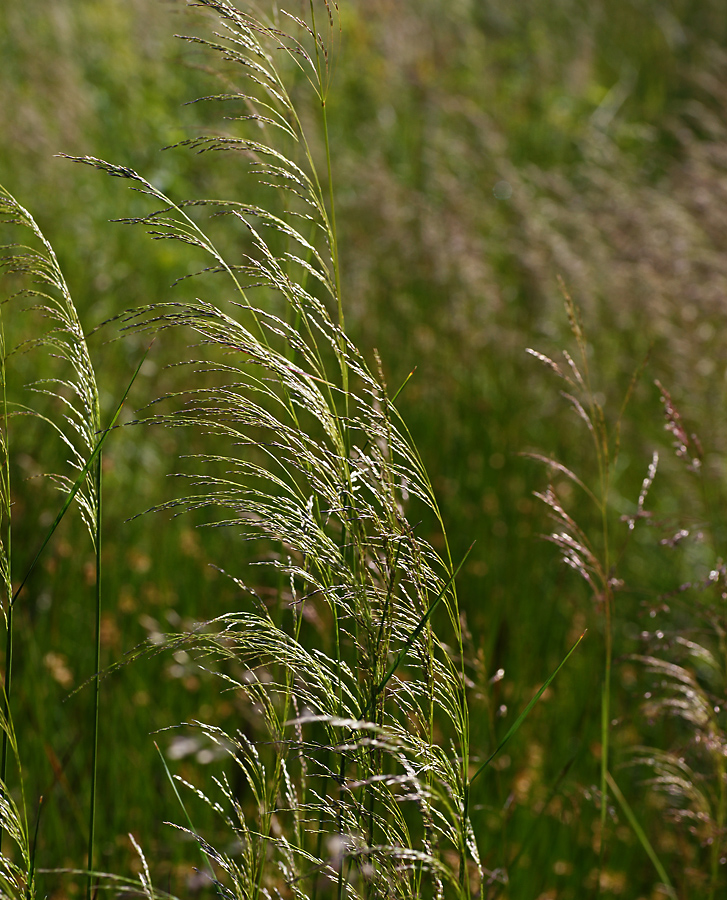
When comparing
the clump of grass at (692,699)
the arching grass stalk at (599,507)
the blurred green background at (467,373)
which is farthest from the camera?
the blurred green background at (467,373)

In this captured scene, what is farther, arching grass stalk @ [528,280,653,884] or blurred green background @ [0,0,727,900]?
blurred green background @ [0,0,727,900]

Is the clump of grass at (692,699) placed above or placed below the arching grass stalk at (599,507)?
below

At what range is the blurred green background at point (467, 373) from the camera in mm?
2041

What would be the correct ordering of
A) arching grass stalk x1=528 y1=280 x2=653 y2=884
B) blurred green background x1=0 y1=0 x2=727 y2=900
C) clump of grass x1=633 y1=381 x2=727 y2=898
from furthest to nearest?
blurred green background x1=0 y1=0 x2=727 y2=900, clump of grass x1=633 y1=381 x2=727 y2=898, arching grass stalk x1=528 y1=280 x2=653 y2=884

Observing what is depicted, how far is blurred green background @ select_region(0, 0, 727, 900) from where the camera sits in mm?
2041

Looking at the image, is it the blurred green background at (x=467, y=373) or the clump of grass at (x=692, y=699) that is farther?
the blurred green background at (x=467, y=373)

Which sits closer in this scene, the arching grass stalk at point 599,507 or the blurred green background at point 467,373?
the arching grass stalk at point 599,507

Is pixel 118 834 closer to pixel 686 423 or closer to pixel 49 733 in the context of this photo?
pixel 49 733

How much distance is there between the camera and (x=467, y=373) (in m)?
4.17

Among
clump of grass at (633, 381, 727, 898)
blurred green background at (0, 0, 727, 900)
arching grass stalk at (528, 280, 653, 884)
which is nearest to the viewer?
arching grass stalk at (528, 280, 653, 884)

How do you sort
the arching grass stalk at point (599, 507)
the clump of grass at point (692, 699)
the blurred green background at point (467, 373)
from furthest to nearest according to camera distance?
the blurred green background at point (467, 373) → the clump of grass at point (692, 699) → the arching grass stalk at point (599, 507)

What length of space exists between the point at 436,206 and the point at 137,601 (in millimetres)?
4646

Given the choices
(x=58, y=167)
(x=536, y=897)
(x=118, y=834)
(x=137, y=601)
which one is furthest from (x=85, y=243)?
(x=536, y=897)

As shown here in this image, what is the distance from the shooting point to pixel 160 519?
3225 millimetres
